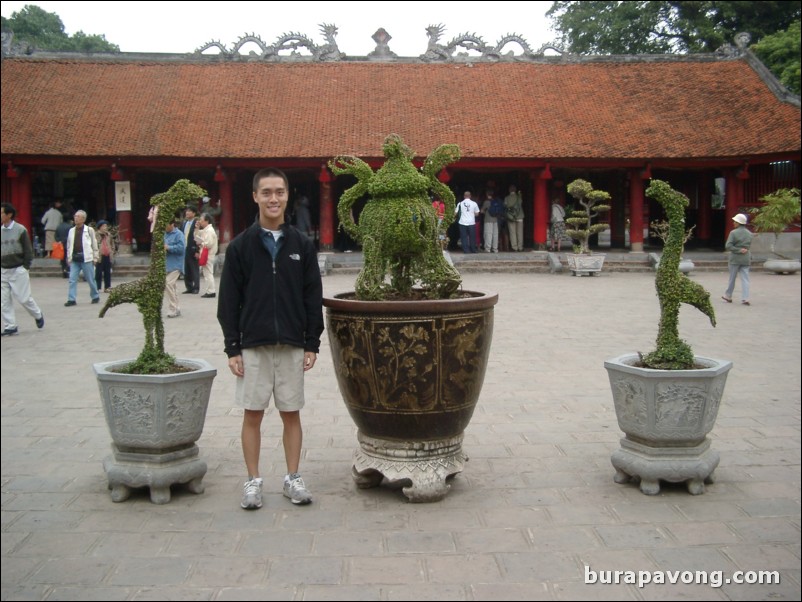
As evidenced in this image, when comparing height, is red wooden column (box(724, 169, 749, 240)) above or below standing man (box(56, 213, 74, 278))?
above

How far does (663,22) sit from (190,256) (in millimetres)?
9337

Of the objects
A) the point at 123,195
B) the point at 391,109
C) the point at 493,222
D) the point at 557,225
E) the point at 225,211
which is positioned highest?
the point at 391,109

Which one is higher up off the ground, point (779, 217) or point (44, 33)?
point (44, 33)

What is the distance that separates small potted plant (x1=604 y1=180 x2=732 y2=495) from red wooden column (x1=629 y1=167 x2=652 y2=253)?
17.1m

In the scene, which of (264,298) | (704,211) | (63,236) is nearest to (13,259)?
(264,298)

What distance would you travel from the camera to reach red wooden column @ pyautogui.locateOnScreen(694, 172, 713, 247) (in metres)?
23.6

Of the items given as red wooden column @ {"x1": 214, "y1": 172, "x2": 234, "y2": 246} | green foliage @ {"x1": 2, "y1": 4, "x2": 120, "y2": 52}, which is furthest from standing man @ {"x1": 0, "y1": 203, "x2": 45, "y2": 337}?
red wooden column @ {"x1": 214, "y1": 172, "x2": 234, "y2": 246}

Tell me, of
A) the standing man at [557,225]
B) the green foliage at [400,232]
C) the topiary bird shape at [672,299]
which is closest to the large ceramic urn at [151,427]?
the green foliage at [400,232]

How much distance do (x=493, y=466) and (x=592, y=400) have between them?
6.31 feet

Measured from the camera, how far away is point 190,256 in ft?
44.3

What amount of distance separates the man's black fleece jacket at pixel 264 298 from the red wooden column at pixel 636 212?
18072 millimetres

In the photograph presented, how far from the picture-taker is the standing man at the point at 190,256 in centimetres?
1277

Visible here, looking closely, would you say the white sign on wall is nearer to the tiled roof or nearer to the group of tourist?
the tiled roof

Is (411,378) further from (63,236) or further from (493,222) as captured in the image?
(493,222)
